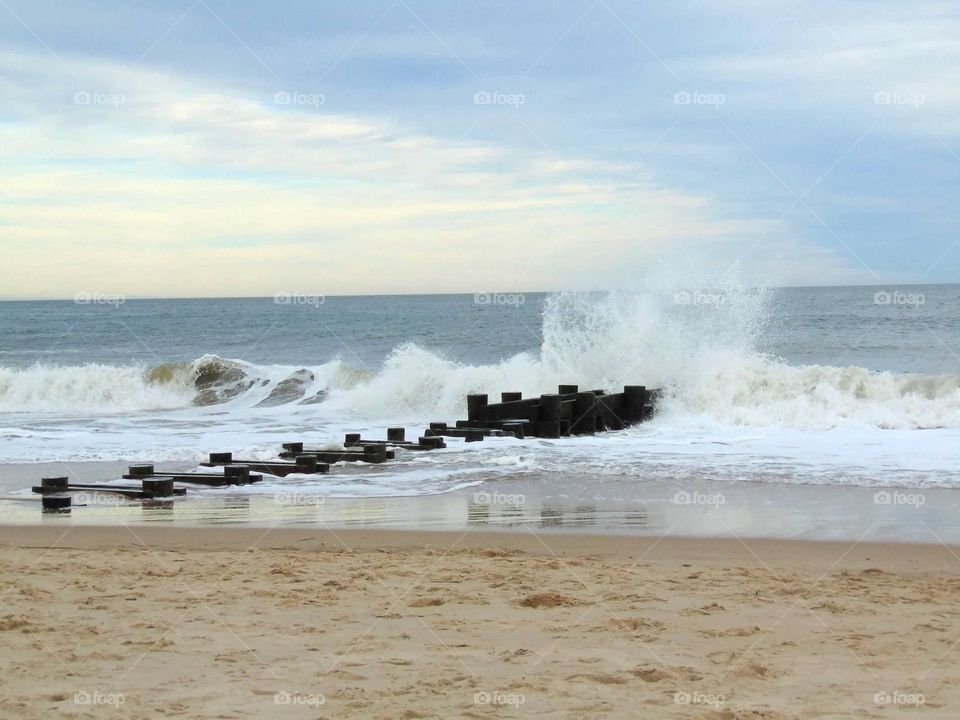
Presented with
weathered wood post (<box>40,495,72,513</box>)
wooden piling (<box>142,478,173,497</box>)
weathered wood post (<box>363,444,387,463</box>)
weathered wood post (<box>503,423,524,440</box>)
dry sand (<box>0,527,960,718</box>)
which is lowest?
dry sand (<box>0,527,960,718</box>)

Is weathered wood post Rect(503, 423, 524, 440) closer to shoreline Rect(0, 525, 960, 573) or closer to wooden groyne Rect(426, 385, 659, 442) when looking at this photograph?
wooden groyne Rect(426, 385, 659, 442)

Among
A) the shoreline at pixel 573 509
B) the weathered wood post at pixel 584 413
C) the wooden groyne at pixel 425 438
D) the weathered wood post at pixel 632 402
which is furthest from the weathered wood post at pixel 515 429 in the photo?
the shoreline at pixel 573 509

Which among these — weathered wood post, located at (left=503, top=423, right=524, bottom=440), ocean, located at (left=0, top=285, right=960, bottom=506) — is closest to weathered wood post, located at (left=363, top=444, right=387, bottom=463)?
ocean, located at (left=0, top=285, right=960, bottom=506)

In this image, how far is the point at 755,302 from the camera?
819 inches

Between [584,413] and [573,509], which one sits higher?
[584,413]

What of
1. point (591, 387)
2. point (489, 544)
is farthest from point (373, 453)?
point (591, 387)

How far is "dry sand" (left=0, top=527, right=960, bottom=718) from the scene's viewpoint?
4648 mm

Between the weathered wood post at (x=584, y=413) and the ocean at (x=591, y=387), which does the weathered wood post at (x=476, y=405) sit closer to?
the ocean at (x=591, y=387)

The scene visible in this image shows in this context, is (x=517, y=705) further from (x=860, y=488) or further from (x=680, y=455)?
(x=680, y=455)

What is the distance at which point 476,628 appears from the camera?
5.81 meters

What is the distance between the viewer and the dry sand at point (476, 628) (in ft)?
15.3

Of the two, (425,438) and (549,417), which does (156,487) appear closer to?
(425,438)

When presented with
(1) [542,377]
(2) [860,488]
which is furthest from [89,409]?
(2) [860,488]

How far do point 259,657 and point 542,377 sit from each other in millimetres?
17123
